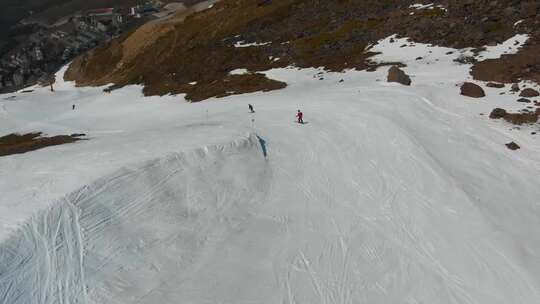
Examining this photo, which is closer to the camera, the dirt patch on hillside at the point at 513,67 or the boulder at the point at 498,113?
the boulder at the point at 498,113

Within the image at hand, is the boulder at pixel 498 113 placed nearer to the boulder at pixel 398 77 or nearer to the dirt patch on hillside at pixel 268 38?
the dirt patch on hillside at pixel 268 38

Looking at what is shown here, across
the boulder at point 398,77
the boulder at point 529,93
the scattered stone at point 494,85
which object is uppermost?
the boulder at point 398,77

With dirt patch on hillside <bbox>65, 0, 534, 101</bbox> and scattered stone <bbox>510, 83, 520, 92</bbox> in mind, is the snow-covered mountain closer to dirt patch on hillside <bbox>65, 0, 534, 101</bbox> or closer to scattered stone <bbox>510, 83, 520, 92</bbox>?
scattered stone <bbox>510, 83, 520, 92</bbox>

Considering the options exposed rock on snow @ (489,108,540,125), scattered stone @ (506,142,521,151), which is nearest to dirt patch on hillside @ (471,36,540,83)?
exposed rock on snow @ (489,108,540,125)

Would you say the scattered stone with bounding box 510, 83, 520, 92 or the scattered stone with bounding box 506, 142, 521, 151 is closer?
the scattered stone with bounding box 506, 142, 521, 151

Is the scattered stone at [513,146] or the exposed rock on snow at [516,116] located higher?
the exposed rock on snow at [516,116]

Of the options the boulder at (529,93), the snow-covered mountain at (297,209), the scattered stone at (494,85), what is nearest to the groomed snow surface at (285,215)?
the snow-covered mountain at (297,209)

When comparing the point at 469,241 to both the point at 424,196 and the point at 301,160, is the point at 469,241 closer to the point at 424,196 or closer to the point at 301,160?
the point at 424,196

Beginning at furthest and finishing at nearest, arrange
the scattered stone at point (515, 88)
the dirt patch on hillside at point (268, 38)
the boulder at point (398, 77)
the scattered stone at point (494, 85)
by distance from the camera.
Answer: the dirt patch on hillside at point (268, 38) < the boulder at point (398, 77) < the scattered stone at point (494, 85) < the scattered stone at point (515, 88)
